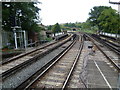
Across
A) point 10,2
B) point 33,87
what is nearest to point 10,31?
point 10,2

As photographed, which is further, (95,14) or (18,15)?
(95,14)

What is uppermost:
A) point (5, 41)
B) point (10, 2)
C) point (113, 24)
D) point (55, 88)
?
point (10, 2)

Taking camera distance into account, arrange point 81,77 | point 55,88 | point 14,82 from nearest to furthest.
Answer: point 55,88 → point 14,82 → point 81,77

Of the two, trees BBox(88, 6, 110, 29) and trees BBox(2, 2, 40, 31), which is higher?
trees BBox(88, 6, 110, 29)

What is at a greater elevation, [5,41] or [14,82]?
[5,41]

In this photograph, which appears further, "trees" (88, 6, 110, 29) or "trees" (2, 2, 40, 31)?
"trees" (88, 6, 110, 29)

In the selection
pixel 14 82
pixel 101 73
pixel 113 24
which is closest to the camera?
pixel 14 82

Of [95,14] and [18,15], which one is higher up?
[95,14]

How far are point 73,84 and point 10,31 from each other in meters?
16.8

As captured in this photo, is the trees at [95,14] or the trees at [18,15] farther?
the trees at [95,14]

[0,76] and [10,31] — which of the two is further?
[10,31]

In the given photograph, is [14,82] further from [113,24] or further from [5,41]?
[113,24]

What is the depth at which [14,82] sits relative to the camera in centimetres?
601

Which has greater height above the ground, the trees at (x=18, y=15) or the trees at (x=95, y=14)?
the trees at (x=95, y=14)
